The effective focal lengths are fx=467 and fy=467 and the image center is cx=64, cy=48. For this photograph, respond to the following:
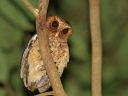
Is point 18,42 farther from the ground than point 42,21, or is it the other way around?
point 42,21

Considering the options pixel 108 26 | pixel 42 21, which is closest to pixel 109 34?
pixel 108 26

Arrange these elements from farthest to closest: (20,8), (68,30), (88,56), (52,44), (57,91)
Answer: (88,56)
(20,8)
(52,44)
(68,30)
(57,91)

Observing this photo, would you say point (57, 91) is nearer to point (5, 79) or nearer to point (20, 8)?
point (5, 79)

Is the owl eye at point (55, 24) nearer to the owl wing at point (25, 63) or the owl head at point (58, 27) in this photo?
the owl head at point (58, 27)

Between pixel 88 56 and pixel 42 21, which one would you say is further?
pixel 88 56

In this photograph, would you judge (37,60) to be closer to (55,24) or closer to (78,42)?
(55,24)

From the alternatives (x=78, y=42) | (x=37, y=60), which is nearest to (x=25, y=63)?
(x=37, y=60)

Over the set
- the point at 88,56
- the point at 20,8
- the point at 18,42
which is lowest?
the point at 88,56
